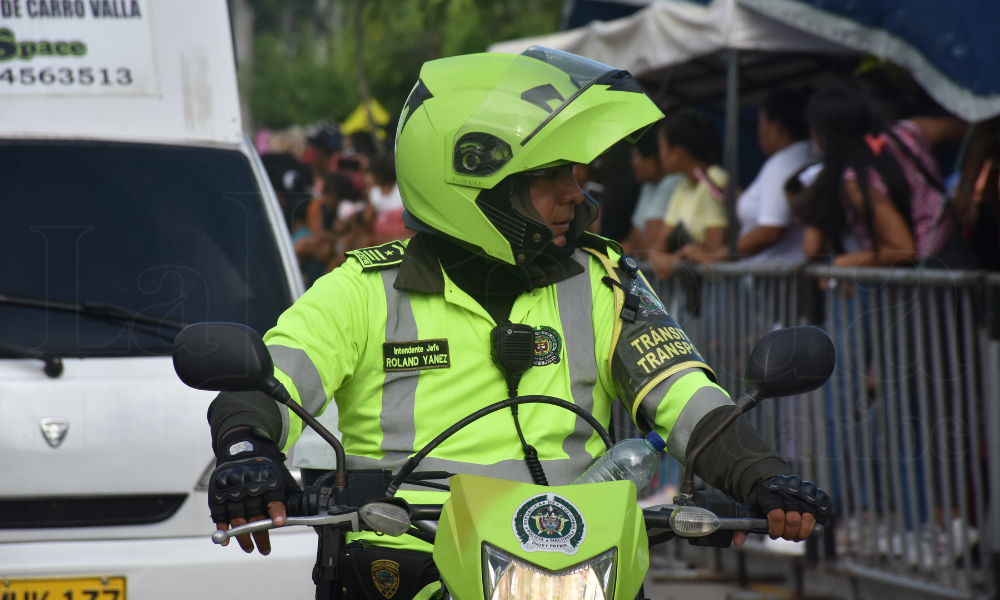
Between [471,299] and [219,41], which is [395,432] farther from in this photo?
[219,41]

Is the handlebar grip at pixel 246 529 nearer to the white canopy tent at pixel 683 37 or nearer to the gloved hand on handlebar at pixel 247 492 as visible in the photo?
the gloved hand on handlebar at pixel 247 492

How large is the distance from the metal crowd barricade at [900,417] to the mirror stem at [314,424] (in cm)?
324

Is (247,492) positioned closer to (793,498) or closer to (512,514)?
(512,514)

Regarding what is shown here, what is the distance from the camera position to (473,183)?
98.1 inches

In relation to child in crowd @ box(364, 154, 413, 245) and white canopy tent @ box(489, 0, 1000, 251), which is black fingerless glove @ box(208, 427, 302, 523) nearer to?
white canopy tent @ box(489, 0, 1000, 251)

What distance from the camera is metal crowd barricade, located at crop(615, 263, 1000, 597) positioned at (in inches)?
175

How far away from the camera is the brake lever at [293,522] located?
1.88 m

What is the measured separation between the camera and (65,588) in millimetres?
3342

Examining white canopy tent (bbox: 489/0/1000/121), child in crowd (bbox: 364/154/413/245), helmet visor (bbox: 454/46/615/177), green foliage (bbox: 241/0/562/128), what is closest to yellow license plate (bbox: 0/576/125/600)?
helmet visor (bbox: 454/46/615/177)

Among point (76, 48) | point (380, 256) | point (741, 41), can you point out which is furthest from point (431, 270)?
point (741, 41)

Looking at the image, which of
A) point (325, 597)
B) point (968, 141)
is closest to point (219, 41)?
point (325, 597)

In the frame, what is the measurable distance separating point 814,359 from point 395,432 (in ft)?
3.15

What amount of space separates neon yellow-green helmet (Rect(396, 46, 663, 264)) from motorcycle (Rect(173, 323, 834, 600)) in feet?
1.67

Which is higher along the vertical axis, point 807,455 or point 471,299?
point 471,299
